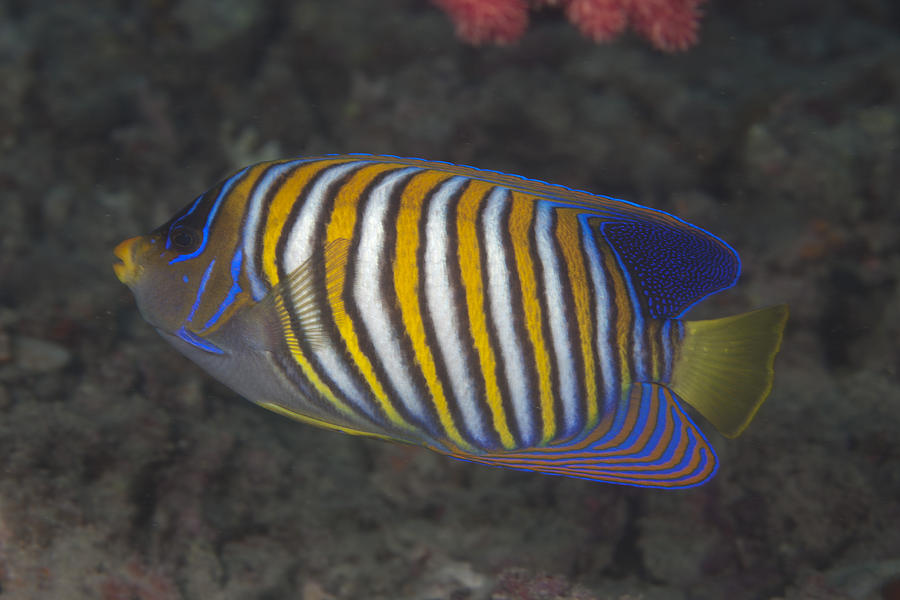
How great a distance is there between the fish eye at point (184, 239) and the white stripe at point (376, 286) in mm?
407

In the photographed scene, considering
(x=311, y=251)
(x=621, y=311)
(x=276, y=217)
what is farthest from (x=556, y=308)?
(x=276, y=217)

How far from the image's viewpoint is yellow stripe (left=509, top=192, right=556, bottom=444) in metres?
1.53

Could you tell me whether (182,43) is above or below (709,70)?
above

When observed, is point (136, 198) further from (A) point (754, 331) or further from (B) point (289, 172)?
(A) point (754, 331)

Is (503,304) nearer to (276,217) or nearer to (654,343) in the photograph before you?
(654,343)

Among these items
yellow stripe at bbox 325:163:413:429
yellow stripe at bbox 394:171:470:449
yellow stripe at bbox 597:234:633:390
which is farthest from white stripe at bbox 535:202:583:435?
yellow stripe at bbox 325:163:413:429

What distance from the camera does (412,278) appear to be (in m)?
1.49

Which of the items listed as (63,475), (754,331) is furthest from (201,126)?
(754,331)

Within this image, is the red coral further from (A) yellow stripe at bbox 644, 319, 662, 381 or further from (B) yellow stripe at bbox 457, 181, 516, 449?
(A) yellow stripe at bbox 644, 319, 662, 381

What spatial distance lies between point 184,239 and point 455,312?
2.26ft

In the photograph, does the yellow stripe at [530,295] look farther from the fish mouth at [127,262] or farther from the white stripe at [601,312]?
the fish mouth at [127,262]

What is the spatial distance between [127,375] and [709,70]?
3662 millimetres

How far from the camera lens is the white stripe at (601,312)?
1588 millimetres

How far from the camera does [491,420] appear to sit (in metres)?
1.57
